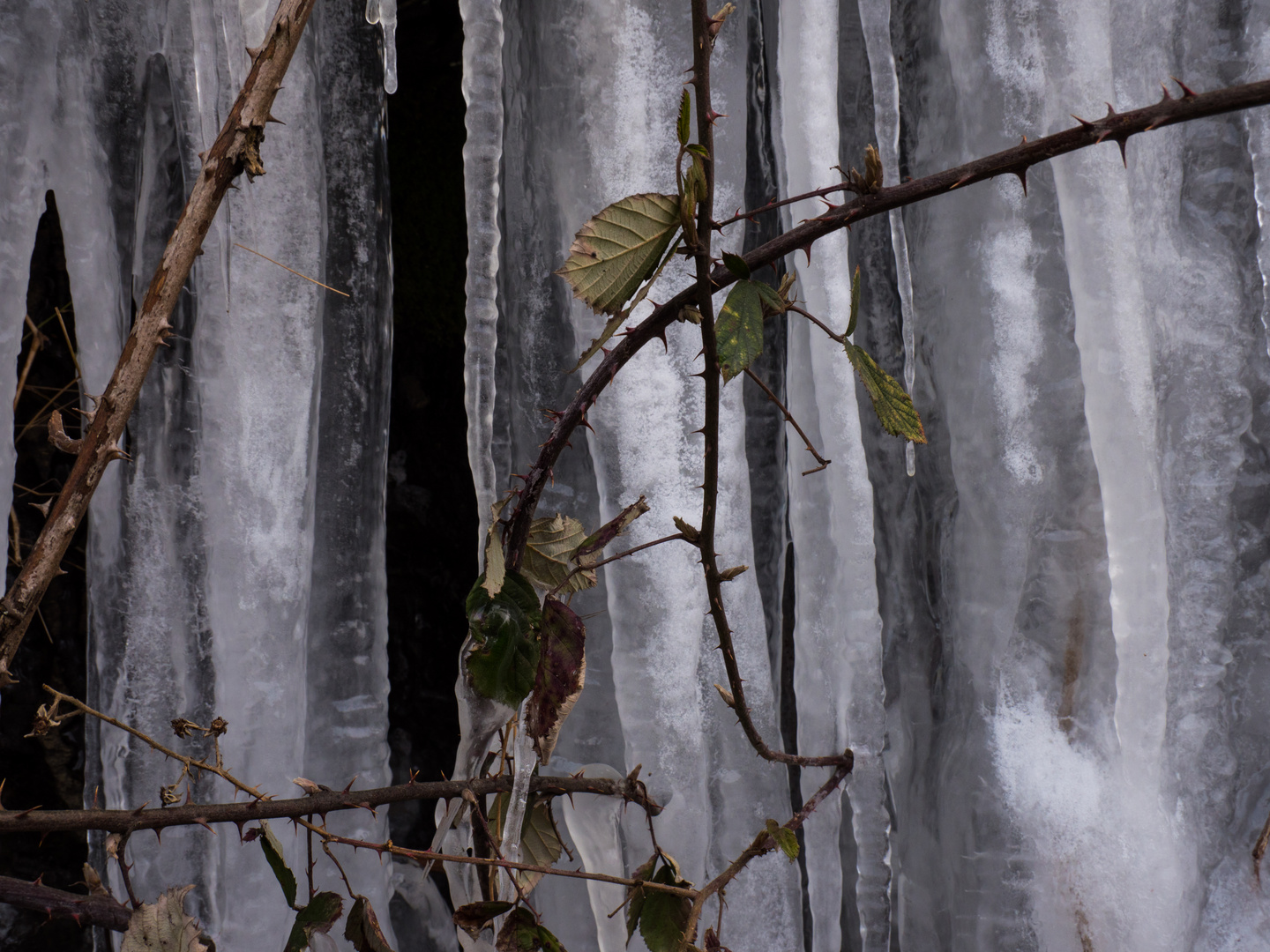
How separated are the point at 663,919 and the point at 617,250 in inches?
20.9

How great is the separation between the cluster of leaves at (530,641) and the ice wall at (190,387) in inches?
14.7

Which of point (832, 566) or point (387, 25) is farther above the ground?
point (387, 25)

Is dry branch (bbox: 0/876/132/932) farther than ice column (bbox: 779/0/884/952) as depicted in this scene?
No

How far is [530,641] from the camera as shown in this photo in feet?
2.17

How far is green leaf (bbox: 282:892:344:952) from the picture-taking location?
0.67 m

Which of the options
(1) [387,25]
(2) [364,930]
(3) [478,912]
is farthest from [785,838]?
(1) [387,25]

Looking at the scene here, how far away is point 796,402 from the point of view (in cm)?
99

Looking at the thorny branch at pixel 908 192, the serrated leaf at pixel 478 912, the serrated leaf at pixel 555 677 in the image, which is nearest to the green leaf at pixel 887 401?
the thorny branch at pixel 908 192

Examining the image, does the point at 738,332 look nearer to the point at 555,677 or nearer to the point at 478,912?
the point at 555,677

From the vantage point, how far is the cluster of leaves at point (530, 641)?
625mm

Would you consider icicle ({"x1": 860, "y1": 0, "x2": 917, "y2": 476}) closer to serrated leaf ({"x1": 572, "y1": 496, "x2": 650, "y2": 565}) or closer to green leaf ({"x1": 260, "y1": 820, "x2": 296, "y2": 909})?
serrated leaf ({"x1": 572, "y1": 496, "x2": 650, "y2": 565})

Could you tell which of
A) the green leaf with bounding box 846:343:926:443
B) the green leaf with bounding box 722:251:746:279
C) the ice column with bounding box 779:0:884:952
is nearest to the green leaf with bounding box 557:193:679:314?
the green leaf with bounding box 722:251:746:279

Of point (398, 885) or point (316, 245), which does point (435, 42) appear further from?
point (398, 885)

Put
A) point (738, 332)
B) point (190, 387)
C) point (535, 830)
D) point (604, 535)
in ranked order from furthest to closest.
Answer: point (190, 387)
point (535, 830)
point (604, 535)
point (738, 332)
